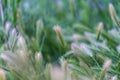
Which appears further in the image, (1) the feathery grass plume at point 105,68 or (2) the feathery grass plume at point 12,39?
(2) the feathery grass plume at point 12,39

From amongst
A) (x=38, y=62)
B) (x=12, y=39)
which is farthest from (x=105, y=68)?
(x=12, y=39)

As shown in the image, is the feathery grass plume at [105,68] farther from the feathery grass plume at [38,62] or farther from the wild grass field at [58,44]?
the feathery grass plume at [38,62]

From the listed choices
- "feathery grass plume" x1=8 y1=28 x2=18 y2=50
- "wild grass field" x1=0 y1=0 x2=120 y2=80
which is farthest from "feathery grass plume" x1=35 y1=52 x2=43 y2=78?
"feathery grass plume" x1=8 y1=28 x2=18 y2=50

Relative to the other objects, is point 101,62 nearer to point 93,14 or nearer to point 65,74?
point 65,74

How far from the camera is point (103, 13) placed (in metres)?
1.28

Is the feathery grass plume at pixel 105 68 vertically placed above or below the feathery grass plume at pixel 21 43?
below

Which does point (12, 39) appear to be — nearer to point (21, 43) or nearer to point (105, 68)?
point (21, 43)

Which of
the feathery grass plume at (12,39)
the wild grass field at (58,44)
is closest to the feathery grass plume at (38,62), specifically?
the wild grass field at (58,44)

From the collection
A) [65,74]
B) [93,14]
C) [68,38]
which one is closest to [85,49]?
[65,74]

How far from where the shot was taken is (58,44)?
110 cm

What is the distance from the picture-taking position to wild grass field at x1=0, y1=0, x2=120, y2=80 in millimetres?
746

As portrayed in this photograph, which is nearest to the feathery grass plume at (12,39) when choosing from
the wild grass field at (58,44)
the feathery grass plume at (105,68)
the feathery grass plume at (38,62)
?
the wild grass field at (58,44)

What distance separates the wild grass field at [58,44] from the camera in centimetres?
75

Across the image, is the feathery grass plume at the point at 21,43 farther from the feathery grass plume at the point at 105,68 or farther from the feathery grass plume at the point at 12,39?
the feathery grass plume at the point at 105,68
